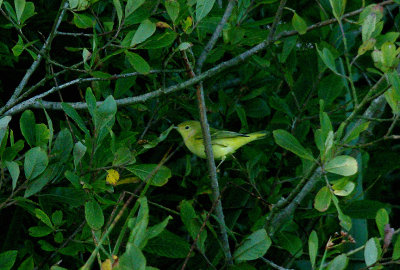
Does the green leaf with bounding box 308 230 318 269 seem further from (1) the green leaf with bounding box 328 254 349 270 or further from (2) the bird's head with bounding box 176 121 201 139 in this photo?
(2) the bird's head with bounding box 176 121 201 139

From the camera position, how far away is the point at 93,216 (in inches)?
70.9

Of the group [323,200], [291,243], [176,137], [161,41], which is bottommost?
[291,243]

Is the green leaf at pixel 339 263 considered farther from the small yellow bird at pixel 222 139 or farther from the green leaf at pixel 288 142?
the small yellow bird at pixel 222 139

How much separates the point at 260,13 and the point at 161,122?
1.05m

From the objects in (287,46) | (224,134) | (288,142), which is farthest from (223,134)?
(288,142)

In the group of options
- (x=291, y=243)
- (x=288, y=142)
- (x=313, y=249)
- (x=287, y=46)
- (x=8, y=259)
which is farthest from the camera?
(x=287, y=46)

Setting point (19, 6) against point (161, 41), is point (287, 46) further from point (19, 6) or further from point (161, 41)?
point (19, 6)

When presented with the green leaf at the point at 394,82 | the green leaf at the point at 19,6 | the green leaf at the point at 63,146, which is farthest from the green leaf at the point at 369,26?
the green leaf at the point at 19,6

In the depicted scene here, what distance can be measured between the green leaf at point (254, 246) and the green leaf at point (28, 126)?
81cm

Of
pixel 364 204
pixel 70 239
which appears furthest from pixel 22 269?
pixel 364 204

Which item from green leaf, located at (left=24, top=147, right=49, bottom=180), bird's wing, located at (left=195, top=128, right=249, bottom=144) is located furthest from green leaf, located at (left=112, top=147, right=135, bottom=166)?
bird's wing, located at (left=195, top=128, right=249, bottom=144)

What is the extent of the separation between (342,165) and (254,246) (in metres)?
0.42

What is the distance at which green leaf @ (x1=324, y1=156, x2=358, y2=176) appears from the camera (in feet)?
5.74

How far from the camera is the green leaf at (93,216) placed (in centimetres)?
178
